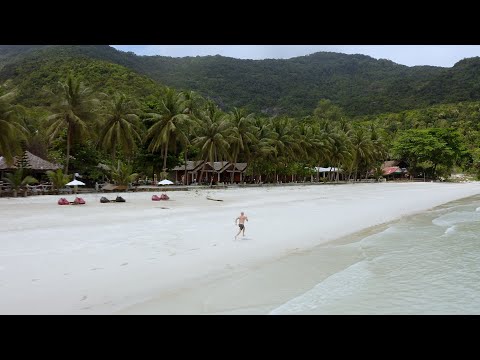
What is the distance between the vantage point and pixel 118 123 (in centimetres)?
4038

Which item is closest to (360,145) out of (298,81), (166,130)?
(166,130)

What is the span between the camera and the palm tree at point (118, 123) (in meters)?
40.6

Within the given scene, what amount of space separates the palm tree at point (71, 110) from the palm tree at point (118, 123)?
4084mm

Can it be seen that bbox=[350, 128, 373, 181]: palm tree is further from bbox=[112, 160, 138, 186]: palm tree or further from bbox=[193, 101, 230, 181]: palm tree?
bbox=[112, 160, 138, 186]: palm tree

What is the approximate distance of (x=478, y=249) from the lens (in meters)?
14.0

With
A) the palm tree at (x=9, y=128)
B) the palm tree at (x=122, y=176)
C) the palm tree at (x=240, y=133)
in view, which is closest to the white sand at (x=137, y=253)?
the palm tree at (x=9, y=128)

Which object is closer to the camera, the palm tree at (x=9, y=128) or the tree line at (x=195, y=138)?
the palm tree at (x=9, y=128)

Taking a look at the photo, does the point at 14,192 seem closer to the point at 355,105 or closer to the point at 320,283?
the point at 320,283

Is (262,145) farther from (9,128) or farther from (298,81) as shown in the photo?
(298,81)

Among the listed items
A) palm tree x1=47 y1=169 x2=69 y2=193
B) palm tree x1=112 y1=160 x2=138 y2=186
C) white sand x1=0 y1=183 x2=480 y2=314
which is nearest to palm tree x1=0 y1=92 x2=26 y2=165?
palm tree x1=47 y1=169 x2=69 y2=193

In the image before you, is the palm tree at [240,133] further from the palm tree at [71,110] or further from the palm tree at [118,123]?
the palm tree at [71,110]
